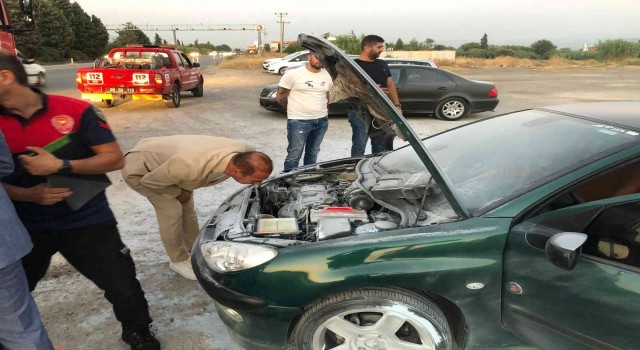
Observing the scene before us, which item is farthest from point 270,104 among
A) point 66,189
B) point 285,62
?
point 285,62

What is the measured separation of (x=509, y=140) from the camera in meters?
2.45

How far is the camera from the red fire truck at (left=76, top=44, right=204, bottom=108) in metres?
9.15

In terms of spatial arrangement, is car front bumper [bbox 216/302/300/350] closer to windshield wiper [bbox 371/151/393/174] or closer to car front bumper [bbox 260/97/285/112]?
windshield wiper [bbox 371/151/393/174]

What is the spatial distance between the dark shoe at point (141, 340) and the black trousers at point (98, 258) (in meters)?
0.10

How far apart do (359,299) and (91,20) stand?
63.9 meters

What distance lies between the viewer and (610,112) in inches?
94.3

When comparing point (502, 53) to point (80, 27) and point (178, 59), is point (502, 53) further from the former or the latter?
point (80, 27)

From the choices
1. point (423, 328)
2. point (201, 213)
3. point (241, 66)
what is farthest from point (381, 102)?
point (241, 66)

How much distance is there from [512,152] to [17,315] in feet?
7.92

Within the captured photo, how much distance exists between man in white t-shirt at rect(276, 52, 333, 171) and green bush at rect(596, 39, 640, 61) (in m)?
42.5

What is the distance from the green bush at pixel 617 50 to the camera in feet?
123

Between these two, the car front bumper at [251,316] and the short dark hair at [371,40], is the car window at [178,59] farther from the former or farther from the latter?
the car front bumper at [251,316]

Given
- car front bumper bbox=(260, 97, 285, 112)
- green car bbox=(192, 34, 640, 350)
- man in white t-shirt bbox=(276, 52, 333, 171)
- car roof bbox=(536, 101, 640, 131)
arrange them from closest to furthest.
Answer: green car bbox=(192, 34, 640, 350) < car roof bbox=(536, 101, 640, 131) < man in white t-shirt bbox=(276, 52, 333, 171) < car front bumper bbox=(260, 97, 285, 112)

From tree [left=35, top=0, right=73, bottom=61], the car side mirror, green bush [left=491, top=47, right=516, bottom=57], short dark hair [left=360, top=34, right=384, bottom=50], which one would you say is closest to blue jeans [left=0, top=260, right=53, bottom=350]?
the car side mirror
